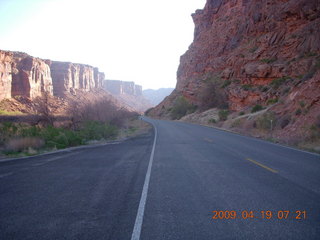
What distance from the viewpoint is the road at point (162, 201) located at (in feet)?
12.1

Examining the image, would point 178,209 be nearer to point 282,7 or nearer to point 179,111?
point 282,7

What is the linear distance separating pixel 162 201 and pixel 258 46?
4157 centimetres

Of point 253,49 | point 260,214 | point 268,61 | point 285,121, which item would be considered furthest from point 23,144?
point 253,49

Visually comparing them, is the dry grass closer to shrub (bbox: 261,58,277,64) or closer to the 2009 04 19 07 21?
the 2009 04 19 07 21

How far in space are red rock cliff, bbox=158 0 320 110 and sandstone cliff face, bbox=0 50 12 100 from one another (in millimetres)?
46829

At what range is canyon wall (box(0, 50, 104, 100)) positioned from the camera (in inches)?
2564

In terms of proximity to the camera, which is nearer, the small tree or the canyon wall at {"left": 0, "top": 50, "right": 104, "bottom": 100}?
the small tree

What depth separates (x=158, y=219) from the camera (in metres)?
4.06

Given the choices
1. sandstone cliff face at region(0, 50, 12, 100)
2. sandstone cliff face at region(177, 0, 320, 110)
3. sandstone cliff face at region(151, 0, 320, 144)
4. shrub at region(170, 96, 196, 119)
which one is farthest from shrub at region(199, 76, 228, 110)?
sandstone cliff face at region(0, 50, 12, 100)

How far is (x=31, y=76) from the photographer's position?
77.0m

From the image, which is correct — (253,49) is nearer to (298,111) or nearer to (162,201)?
(298,111)

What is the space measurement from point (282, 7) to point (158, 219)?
43.2 meters

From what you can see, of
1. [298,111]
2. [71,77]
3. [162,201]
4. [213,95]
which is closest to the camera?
[162,201]

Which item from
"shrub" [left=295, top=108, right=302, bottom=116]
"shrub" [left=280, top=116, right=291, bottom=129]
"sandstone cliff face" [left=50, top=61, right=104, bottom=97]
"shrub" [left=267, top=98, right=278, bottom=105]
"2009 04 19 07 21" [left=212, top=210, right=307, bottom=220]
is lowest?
"2009 04 19 07 21" [left=212, top=210, right=307, bottom=220]
